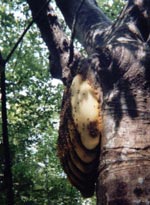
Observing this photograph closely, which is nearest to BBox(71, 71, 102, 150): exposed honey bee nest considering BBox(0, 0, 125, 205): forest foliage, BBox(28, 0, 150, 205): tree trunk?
BBox(28, 0, 150, 205): tree trunk

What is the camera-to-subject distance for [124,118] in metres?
1.71

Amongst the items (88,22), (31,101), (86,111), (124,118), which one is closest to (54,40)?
(88,22)

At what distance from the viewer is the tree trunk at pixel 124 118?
58.2 inches

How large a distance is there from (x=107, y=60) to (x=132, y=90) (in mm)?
328

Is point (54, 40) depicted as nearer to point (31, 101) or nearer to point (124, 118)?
point (124, 118)

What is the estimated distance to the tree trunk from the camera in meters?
1.48

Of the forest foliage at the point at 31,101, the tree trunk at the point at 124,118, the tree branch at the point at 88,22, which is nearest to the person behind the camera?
the tree trunk at the point at 124,118

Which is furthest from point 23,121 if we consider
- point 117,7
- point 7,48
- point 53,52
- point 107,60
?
point 107,60

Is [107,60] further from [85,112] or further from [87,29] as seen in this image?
[87,29]

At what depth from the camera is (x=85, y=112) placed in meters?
1.85

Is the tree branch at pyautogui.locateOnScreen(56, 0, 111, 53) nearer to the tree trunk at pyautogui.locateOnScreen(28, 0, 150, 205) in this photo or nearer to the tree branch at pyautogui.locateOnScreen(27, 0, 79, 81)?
the tree branch at pyautogui.locateOnScreen(27, 0, 79, 81)

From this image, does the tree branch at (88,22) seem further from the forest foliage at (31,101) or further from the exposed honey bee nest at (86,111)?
the forest foliage at (31,101)

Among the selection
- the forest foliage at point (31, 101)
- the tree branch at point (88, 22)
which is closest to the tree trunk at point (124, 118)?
the tree branch at point (88, 22)

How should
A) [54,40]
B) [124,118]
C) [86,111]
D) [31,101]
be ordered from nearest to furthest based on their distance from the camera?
[124,118]
[86,111]
[54,40]
[31,101]
